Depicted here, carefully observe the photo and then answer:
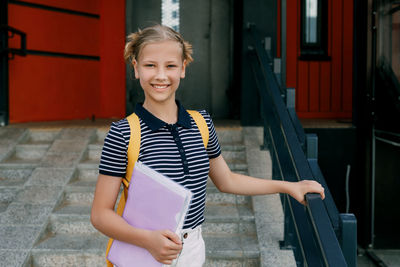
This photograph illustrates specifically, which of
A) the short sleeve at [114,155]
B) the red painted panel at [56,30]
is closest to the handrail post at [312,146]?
the short sleeve at [114,155]

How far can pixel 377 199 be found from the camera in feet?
16.3

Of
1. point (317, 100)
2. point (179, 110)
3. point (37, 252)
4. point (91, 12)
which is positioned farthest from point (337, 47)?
point (179, 110)

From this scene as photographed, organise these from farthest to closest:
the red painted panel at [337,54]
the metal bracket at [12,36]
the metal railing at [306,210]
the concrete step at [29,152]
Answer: the red painted panel at [337,54]
the metal bracket at [12,36]
the concrete step at [29,152]
the metal railing at [306,210]

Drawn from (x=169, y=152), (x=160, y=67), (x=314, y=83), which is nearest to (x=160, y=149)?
(x=169, y=152)

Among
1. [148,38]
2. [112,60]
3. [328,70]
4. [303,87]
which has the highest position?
[112,60]

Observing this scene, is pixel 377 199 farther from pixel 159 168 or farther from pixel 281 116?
pixel 159 168

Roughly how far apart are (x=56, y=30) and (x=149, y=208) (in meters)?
5.39

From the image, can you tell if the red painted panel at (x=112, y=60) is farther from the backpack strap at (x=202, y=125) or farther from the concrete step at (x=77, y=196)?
the backpack strap at (x=202, y=125)

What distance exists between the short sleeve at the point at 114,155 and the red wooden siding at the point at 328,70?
18.3 ft

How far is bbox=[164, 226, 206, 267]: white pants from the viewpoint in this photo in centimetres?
138

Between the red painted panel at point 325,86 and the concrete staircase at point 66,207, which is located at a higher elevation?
the red painted panel at point 325,86

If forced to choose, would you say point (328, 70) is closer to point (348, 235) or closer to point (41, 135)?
point (41, 135)

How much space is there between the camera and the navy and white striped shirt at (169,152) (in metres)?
1.25

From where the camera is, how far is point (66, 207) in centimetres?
346
